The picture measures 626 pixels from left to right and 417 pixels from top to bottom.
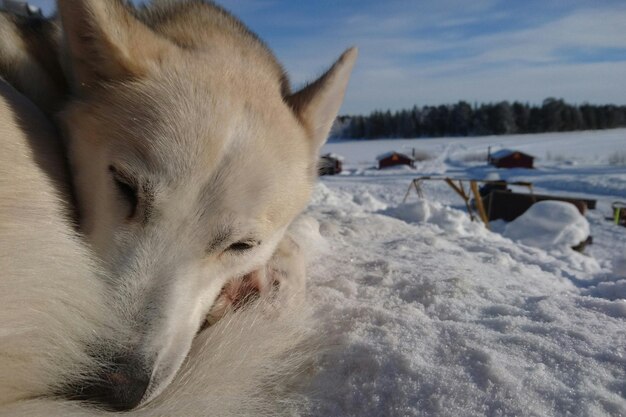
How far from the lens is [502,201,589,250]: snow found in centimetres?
769

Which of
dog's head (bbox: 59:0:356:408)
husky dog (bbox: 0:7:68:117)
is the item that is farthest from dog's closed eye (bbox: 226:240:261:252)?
husky dog (bbox: 0:7:68:117)

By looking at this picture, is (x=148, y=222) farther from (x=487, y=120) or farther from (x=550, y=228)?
(x=487, y=120)

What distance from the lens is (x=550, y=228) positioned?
8039mm

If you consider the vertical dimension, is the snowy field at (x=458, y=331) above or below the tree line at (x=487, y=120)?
above

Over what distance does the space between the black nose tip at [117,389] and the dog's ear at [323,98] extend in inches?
56.9

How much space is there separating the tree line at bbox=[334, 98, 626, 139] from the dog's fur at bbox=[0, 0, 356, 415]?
87.2 m

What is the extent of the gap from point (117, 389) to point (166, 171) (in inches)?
28.0

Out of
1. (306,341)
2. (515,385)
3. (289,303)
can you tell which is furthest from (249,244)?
(515,385)

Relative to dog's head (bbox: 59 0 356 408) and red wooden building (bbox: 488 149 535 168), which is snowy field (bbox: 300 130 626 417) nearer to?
dog's head (bbox: 59 0 356 408)

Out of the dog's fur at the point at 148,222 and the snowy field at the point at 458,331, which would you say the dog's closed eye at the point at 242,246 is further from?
the snowy field at the point at 458,331

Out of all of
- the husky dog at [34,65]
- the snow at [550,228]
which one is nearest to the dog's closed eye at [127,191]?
the husky dog at [34,65]

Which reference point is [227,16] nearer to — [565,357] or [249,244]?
[249,244]

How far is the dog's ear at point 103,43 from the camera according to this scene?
1916 millimetres

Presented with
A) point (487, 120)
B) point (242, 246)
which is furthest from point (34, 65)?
point (487, 120)
